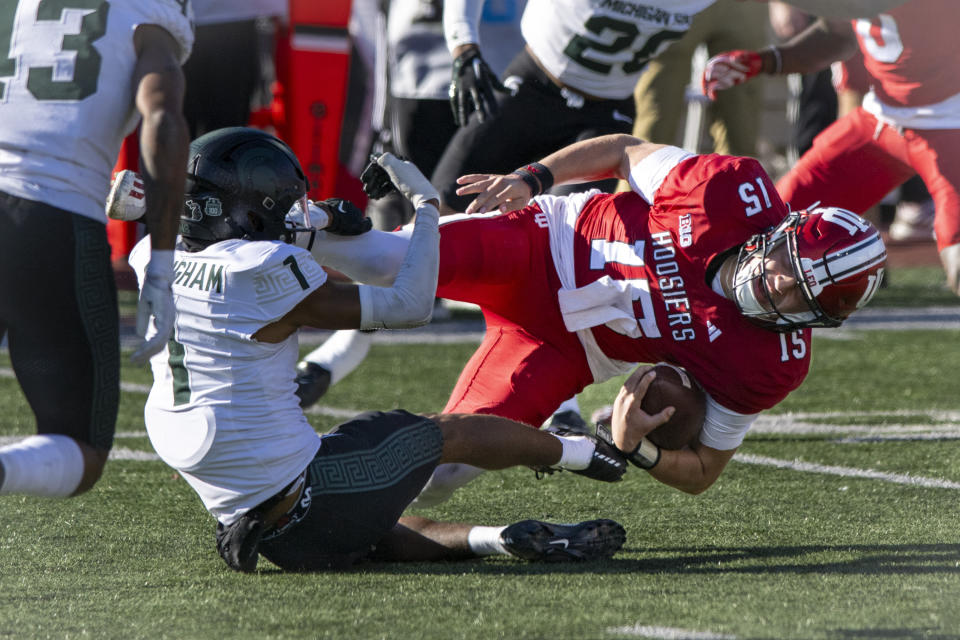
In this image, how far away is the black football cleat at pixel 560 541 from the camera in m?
2.98

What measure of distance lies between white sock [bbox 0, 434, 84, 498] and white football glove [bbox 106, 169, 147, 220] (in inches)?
25.3

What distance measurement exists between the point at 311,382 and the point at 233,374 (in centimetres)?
123

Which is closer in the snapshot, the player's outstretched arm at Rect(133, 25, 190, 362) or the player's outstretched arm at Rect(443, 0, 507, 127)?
the player's outstretched arm at Rect(133, 25, 190, 362)

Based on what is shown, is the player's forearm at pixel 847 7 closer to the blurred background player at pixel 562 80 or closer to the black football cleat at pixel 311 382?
the blurred background player at pixel 562 80

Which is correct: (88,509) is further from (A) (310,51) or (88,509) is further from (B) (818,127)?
(B) (818,127)

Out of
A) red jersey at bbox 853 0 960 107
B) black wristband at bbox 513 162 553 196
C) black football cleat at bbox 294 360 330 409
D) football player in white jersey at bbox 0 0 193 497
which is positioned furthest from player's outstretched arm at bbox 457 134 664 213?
red jersey at bbox 853 0 960 107

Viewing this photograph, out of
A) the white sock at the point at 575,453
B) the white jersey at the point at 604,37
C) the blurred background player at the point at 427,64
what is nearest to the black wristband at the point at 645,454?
the white sock at the point at 575,453

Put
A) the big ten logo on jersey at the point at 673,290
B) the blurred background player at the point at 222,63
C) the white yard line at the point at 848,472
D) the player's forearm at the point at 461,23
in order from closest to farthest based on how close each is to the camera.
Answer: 1. the big ten logo on jersey at the point at 673,290
2. the white yard line at the point at 848,472
3. the player's forearm at the point at 461,23
4. the blurred background player at the point at 222,63

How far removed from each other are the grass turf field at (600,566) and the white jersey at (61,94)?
2.63ft

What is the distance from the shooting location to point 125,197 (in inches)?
121

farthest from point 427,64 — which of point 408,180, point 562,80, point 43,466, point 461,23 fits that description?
point 43,466

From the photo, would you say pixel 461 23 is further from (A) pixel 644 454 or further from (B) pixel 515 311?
(A) pixel 644 454

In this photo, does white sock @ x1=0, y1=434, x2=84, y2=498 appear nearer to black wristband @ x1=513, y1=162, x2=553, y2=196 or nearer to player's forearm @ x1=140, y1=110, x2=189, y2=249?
player's forearm @ x1=140, y1=110, x2=189, y2=249

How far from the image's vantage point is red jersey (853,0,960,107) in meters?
4.71
